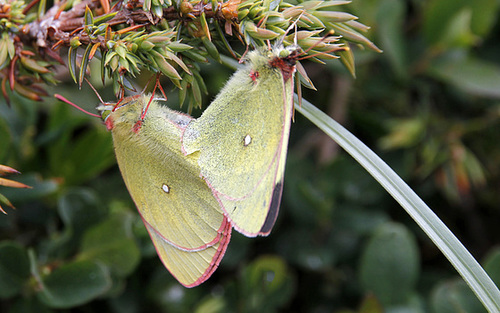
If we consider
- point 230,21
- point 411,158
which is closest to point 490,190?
point 411,158

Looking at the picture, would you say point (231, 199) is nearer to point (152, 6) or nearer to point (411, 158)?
point (152, 6)

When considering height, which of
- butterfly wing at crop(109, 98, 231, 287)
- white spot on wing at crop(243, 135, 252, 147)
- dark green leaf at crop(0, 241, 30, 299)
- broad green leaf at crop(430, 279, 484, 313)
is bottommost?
broad green leaf at crop(430, 279, 484, 313)

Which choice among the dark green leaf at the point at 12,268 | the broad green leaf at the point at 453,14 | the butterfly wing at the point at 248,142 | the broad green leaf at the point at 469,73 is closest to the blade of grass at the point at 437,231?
the butterfly wing at the point at 248,142

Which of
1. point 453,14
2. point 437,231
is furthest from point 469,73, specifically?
point 437,231

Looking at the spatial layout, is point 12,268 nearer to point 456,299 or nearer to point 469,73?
point 456,299

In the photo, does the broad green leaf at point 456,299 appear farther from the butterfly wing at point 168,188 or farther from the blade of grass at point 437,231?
the butterfly wing at point 168,188

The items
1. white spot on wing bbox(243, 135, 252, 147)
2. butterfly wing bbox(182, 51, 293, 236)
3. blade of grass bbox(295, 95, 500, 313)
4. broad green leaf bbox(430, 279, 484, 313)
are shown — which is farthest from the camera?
broad green leaf bbox(430, 279, 484, 313)

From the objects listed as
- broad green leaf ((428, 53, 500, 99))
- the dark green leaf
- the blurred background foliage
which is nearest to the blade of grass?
the blurred background foliage

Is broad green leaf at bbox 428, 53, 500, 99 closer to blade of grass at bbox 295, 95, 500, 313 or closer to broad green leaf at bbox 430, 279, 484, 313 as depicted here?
broad green leaf at bbox 430, 279, 484, 313
